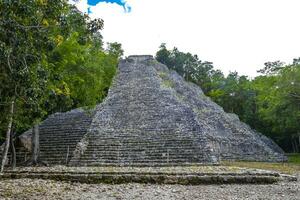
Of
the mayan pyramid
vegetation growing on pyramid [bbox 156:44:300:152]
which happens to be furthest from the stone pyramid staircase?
vegetation growing on pyramid [bbox 156:44:300:152]

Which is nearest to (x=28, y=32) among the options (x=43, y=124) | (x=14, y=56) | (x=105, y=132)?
(x=14, y=56)

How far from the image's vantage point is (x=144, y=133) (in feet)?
60.4

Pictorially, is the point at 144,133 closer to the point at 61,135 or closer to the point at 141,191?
the point at 61,135

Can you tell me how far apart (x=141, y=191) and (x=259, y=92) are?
28.1 metres

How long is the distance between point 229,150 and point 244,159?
0.95 metres

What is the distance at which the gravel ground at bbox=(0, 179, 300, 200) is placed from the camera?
8.34m

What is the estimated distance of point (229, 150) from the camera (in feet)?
71.6

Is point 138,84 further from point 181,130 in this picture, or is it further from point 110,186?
point 110,186

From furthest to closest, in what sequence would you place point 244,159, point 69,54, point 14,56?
point 244,159 → point 69,54 → point 14,56

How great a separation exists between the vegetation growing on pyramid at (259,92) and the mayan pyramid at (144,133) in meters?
2.96

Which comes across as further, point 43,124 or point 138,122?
point 43,124

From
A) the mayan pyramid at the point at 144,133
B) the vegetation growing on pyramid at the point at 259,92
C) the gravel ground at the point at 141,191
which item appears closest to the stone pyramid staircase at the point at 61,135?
the mayan pyramid at the point at 144,133

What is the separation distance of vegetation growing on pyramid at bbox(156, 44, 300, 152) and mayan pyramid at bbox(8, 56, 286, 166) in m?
2.96

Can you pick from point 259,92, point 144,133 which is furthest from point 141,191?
point 259,92
